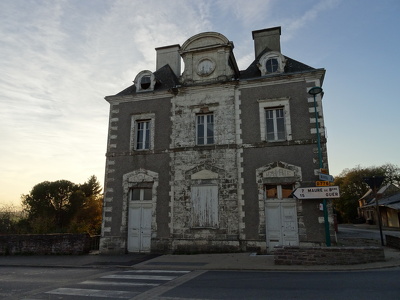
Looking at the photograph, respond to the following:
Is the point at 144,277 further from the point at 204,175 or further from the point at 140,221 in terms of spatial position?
the point at 204,175

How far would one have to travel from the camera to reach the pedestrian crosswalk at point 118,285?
21.4ft

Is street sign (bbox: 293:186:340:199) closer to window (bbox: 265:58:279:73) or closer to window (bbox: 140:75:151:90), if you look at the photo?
window (bbox: 265:58:279:73)

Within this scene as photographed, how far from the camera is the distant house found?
3188 centimetres

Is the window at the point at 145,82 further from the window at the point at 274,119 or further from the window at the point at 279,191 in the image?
Answer: the window at the point at 279,191

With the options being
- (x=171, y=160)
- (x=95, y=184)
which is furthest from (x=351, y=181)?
(x=171, y=160)

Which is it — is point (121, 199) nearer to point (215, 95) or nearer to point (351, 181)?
point (215, 95)

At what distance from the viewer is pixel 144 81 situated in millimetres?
15930

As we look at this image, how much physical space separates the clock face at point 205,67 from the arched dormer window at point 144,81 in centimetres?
259

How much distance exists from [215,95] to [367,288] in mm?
10296

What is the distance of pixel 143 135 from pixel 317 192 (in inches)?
346

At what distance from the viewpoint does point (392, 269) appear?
8.27 meters

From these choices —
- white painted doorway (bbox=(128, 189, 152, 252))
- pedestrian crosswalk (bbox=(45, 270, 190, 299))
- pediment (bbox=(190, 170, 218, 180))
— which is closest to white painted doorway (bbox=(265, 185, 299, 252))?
pediment (bbox=(190, 170, 218, 180))

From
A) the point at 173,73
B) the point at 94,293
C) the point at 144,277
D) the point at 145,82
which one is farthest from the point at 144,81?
the point at 94,293

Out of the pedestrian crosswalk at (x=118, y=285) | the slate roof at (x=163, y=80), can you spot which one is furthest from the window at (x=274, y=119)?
the pedestrian crosswalk at (x=118, y=285)
